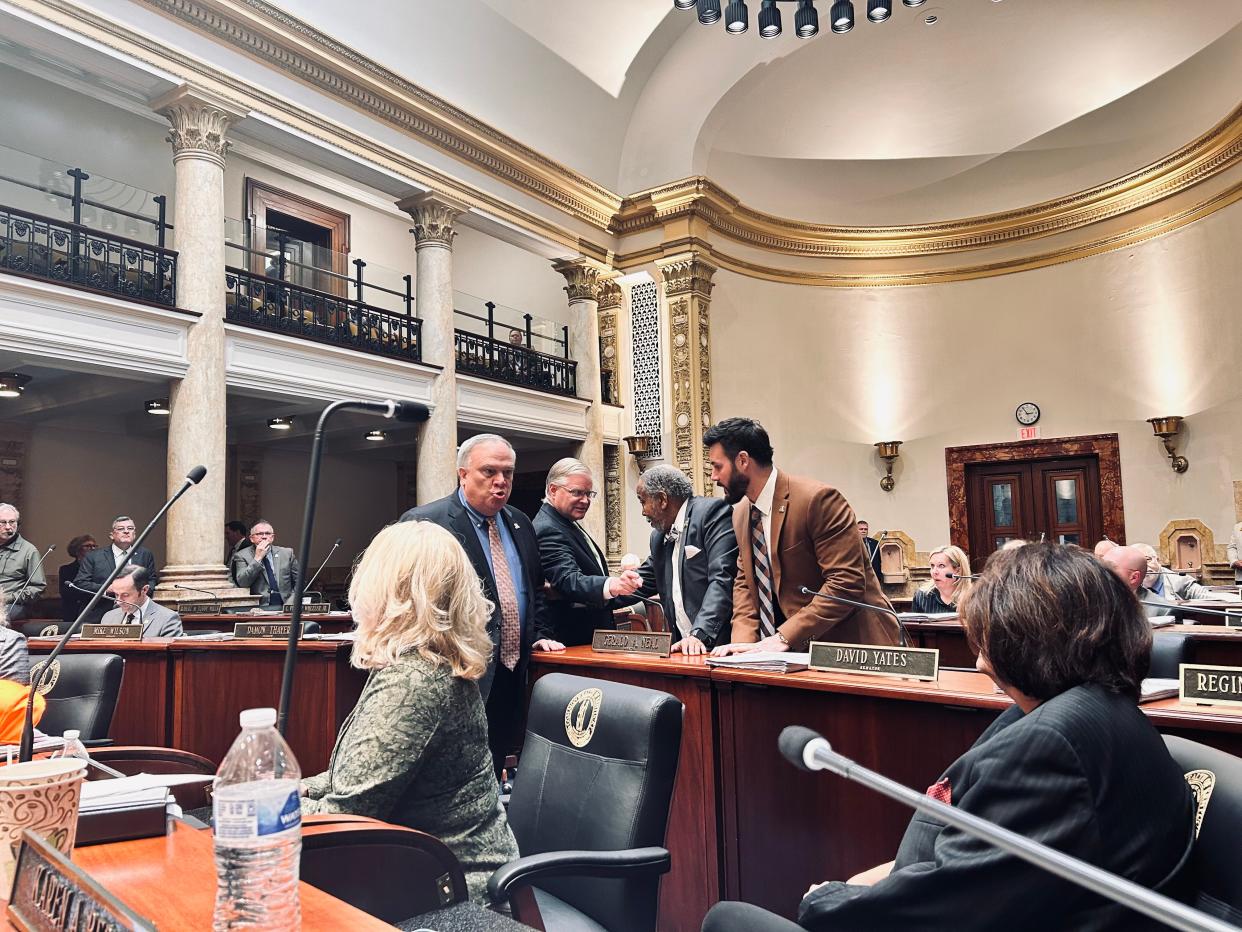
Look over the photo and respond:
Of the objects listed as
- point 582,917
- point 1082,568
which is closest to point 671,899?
point 582,917

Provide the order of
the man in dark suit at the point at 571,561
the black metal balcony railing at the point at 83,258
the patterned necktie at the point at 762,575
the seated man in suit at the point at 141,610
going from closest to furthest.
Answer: the patterned necktie at the point at 762,575 < the man in dark suit at the point at 571,561 < the seated man in suit at the point at 141,610 < the black metal balcony railing at the point at 83,258

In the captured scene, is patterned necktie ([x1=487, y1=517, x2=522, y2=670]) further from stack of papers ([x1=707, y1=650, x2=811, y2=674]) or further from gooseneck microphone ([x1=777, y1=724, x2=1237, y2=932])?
gooseneck microphone ([x1=777, y1=724, x2=1237, y2=932])

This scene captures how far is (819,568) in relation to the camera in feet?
10.8

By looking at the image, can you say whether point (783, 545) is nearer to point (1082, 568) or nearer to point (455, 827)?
point (455, 827)

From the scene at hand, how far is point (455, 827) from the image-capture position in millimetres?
1763

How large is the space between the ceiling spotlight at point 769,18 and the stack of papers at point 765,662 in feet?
20.5

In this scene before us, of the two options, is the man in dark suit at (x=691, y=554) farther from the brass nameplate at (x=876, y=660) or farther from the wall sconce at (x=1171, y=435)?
the wall sconce at (x=1171, y=435)

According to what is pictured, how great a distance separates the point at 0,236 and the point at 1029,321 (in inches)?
431

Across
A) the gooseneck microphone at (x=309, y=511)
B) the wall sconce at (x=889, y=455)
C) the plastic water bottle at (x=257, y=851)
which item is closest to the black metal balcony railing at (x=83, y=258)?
the gooseneck microphone at (x=309, y=511)

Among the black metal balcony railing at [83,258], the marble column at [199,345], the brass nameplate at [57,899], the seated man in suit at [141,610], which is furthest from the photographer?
the marble column at [199,345]

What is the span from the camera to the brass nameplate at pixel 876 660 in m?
2.46

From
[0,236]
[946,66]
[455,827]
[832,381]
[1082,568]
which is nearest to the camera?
[1082,568]

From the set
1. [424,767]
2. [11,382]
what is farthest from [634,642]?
[11,382]

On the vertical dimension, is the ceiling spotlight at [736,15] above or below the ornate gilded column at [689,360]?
above
